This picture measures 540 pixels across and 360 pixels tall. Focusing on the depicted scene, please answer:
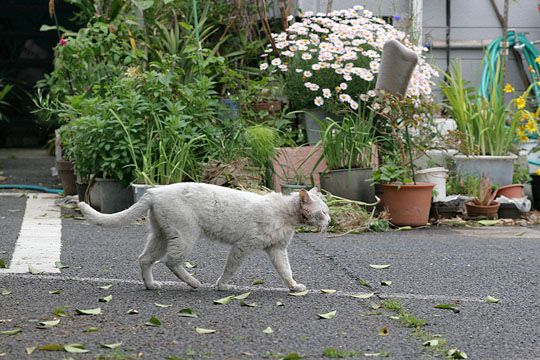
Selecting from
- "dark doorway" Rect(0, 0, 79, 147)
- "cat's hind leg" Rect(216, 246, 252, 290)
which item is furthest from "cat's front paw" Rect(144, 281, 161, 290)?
"dark doorway" Rect(0, 0, 79, 147)

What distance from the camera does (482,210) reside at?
9.02 metres

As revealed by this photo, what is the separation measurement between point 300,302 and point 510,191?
460cm

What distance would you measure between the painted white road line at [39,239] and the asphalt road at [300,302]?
0.11 metres

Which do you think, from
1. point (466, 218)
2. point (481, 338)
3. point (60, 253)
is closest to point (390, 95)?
point (466, 218)

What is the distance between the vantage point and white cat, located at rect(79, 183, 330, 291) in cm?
544

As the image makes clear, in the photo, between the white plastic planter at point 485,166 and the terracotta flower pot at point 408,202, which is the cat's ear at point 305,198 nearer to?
the terracotta flower pot at point 408,202

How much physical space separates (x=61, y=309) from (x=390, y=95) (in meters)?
4.47

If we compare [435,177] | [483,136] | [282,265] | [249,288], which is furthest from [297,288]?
[483,136]

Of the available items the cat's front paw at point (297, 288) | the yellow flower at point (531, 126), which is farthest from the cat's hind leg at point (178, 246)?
the yellow flower at point (531, 126)

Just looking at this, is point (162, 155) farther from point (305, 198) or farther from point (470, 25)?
point (470, 25)

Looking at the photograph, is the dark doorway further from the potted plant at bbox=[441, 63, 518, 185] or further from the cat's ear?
the cat's ear

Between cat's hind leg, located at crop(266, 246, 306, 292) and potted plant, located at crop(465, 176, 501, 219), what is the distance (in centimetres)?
384

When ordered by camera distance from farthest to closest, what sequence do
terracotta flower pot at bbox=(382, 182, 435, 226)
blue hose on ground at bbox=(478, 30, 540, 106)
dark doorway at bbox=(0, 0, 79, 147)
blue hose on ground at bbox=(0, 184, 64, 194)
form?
dark doorway at bbox=(0, 0, 79, 147) → blue hose on ground at bbox=(478, 30, 540, 106) → blue hose on ground at bbox=(0, 184, 64, 194) → terracotta flower pot at bbox=(382, 182, 435, 226)

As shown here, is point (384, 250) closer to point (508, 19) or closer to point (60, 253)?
point (60, 253)
